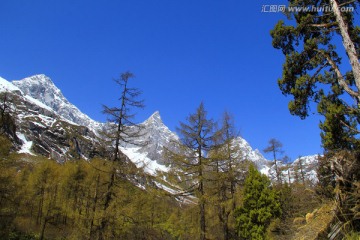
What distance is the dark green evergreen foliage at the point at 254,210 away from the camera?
71.3 ft

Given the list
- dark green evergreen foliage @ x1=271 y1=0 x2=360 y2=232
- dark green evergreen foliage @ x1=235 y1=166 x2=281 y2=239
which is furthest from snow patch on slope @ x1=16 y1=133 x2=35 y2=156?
dark green evergreen foliage @ x1=271 y1=0 x2=360 y2=232

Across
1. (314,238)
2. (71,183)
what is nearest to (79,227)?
(314,238)

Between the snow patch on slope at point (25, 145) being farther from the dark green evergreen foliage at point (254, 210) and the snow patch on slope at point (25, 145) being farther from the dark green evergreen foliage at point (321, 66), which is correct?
the dark green evergreen foliage at point (321, 66)

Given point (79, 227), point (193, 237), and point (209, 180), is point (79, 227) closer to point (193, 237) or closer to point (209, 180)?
point (193, 237)

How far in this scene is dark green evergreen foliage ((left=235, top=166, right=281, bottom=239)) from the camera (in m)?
21.7

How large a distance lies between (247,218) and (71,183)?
28361 millimetres

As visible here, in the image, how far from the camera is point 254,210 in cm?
2234

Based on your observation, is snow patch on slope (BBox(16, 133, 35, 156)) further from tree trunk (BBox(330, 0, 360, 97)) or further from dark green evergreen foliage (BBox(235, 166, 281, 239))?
tree trunk (BBox(330, 0, 360, 97))

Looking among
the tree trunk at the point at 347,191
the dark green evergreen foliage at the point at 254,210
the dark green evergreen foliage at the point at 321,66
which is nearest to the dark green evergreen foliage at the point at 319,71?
the dark green evergreen foliage at the point at 321,66

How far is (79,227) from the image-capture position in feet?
59.0

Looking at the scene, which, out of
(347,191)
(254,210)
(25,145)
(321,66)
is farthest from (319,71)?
(25,145)

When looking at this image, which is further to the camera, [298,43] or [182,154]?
[182,154]

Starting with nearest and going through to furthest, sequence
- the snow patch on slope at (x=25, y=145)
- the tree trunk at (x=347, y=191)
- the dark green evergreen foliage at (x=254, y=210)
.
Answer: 1. the tree trunk at (x=347, y=191)
2. the dark green evergreen foliage at (x=254, y=210)
3. the snow patch on slope at (x=25, y=145)

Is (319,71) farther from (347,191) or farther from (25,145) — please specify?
(25,145)
